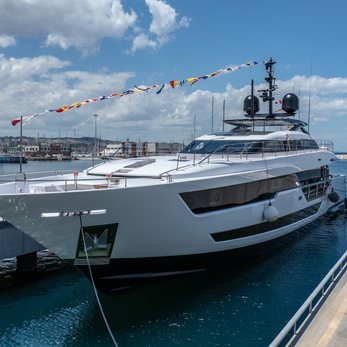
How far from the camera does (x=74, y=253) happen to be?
10547 mm

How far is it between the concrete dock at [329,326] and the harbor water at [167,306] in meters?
1.85

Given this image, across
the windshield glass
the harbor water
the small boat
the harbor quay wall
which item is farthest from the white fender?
the harbor quay wall

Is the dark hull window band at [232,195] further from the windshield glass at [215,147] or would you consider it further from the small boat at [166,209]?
the windshield glass at [215,147]

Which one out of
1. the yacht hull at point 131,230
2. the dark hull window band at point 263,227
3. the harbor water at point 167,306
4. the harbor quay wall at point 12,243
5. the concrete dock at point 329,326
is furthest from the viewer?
the harbor quay wall at point 12,243

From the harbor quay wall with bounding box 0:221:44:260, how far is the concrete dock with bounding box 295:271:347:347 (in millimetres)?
9354

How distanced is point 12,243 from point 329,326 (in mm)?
9762

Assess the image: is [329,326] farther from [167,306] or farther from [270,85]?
[270,85]

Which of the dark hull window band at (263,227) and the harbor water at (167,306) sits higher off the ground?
the dark hull window band at (263,227)

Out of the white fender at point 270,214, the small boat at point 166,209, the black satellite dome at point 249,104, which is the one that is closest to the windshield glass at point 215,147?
the small boat at point 166,209

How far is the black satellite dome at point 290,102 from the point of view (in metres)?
21.3

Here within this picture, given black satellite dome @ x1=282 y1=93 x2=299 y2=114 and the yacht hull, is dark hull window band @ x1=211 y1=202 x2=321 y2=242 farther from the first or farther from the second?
black satellite dome @ x1=282 y1=93 x2=299 y2=114

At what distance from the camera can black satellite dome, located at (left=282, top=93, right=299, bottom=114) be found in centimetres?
2127

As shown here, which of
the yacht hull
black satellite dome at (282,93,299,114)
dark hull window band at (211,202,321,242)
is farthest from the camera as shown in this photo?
black satellite dome at (282,93,299,114)

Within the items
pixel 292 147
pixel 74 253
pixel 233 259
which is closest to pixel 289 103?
pixel 292 147
